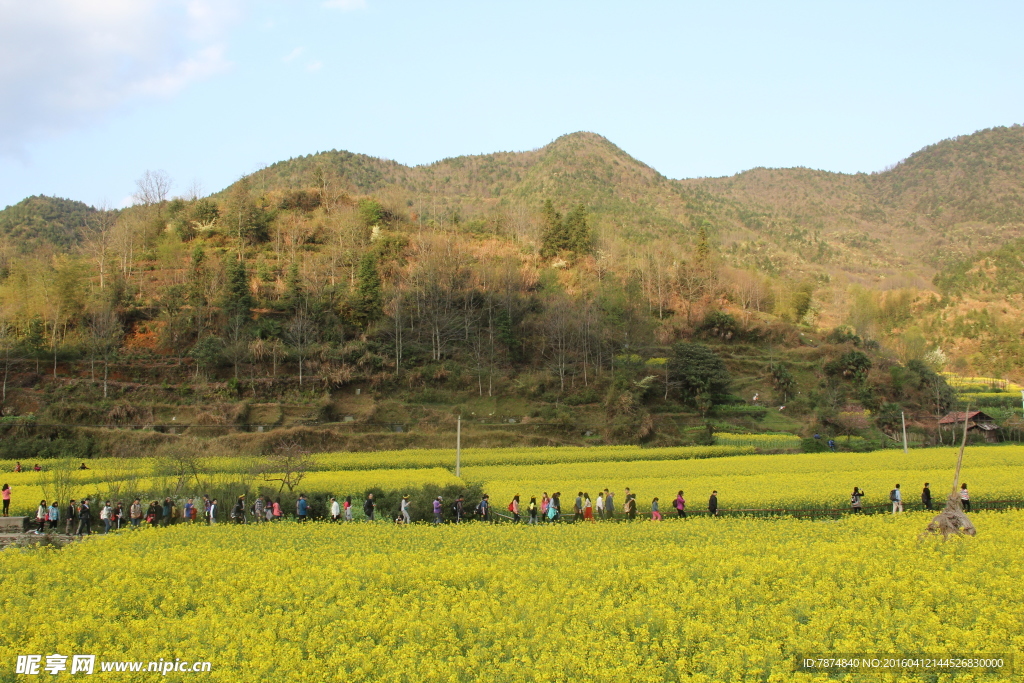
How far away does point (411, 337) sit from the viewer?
59.5m

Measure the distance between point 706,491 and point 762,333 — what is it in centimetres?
4424

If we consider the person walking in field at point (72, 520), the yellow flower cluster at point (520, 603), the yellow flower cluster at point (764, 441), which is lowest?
the yellow flower cluster at point (764, 441)

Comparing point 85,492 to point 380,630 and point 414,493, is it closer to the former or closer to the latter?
point 414,493

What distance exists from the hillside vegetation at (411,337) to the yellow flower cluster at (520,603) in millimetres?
25579

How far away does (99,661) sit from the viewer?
1055cm

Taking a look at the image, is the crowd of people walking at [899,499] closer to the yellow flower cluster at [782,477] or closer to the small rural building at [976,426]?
the yellow flower cluster at [782,477]

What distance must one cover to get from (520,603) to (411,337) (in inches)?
1886

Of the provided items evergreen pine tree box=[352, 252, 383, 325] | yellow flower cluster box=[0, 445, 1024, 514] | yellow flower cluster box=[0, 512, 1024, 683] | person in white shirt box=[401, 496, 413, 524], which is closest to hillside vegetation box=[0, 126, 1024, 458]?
evergreen pine tree box=[352, 252, 383, 325]

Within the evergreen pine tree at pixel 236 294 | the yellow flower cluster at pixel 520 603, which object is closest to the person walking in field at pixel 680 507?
the yellow flower cluster at pixel 520 603

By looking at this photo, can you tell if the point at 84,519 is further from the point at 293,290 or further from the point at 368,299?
the point at 293,290

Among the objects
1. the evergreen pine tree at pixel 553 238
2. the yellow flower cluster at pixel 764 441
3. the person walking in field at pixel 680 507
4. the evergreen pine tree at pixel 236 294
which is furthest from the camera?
the evergreen pine tree at pixel 553 238

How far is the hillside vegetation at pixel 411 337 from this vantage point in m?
47.2

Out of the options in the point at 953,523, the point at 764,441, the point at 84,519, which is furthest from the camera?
the point at 764,441

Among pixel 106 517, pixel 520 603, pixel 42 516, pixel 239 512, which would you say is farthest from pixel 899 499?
pixel 42 516
